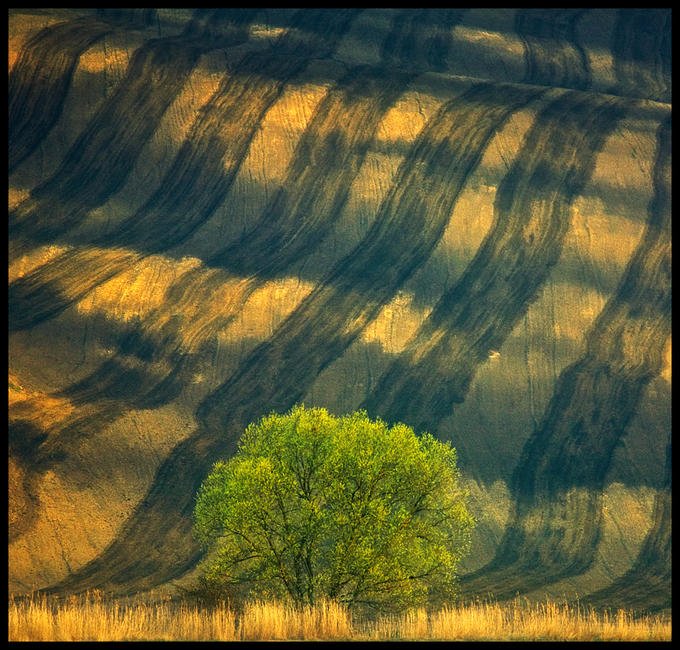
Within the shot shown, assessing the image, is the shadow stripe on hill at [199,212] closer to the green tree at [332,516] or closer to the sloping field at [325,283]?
the sloping field at [325,283]

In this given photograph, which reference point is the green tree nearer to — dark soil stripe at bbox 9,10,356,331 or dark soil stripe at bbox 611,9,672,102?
dark soil stripe at bbox 9,10,356,331

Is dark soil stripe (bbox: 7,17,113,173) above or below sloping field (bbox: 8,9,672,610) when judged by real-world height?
above

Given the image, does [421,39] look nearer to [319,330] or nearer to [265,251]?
[265,251]

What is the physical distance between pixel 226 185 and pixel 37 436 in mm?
22024

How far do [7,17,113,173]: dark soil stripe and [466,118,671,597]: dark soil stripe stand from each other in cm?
3487

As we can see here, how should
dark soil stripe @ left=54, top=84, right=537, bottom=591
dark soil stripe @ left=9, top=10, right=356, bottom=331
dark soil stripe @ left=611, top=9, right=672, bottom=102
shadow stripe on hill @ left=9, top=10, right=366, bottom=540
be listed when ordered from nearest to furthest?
1. dark soil stripe @ left=54, top=84, right=537, bottom=591
2. shadow stripe on hill @ left=9, top=10, right=366, bottom=540
3. dark soil stripe @ left=9, top=10, right=356, bottom=331
4. dark soil stripe @ left=611, top=9, right=672, bottom=102

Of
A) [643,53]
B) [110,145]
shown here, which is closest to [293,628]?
[110,145]

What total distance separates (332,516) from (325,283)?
92.4 ft

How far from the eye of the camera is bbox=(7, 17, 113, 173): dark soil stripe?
65.0 metres

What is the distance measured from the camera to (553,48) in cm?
8225

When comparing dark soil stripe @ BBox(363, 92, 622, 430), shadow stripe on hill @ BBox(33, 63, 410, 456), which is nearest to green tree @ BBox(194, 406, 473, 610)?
shadow stripe on hill @ BBox(33, 63, 410, 456)

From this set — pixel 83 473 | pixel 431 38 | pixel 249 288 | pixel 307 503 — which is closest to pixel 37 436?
pixel 83 473

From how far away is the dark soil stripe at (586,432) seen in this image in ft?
151

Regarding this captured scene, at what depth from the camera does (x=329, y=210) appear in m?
62.3
